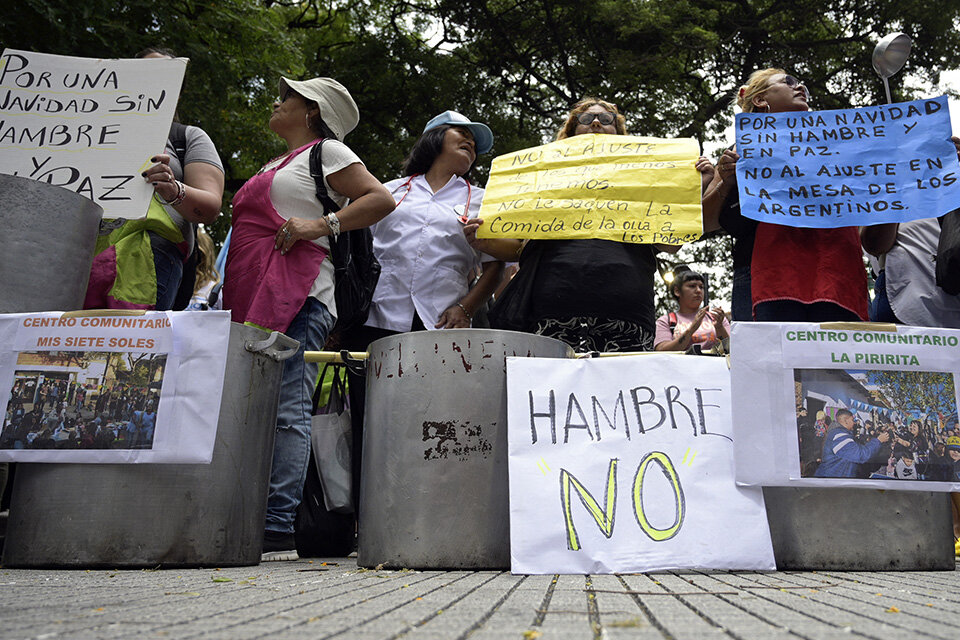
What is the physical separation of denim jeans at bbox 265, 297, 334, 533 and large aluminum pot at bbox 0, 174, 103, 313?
0.77 meters

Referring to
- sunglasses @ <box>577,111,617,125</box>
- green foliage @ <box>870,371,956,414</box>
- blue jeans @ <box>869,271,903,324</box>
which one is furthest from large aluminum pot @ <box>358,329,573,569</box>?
blue jeans @ <box>869,271,903,324</box>

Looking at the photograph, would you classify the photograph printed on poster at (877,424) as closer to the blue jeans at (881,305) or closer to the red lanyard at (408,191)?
the blue jeans at (881,305)

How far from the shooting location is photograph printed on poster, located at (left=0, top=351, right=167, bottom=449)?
249 centimetres

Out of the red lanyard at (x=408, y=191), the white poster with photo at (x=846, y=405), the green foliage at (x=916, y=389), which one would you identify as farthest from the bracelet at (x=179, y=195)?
the green foliage at (x=916, y=389)

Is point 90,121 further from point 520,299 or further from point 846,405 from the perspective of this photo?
point 846,405

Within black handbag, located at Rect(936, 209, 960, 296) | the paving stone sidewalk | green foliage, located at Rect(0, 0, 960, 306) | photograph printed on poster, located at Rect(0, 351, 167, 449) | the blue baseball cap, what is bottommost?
the paving stone sidewalk

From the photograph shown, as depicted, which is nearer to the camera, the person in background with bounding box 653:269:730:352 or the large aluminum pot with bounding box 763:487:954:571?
the large aluminum pot with bounding box 763:487:954:571

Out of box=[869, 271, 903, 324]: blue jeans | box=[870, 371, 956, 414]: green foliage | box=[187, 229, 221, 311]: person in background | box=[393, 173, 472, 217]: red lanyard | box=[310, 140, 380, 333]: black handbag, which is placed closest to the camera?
box=[870, 371, 956, 414]: green foliage

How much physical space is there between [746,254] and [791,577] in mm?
1627

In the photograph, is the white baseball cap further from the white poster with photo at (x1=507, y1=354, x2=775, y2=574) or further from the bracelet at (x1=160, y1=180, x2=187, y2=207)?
the white poster with photo at (x1=507, y1=354, x2=775, y2=574)

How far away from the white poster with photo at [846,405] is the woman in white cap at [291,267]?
Answer: 153 cm

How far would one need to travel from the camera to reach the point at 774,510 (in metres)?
2.49

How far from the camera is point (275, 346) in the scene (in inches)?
110

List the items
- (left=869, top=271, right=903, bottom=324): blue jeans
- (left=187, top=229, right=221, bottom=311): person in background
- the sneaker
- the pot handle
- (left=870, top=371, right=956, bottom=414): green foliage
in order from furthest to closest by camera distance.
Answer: (left=187, top=229, right=221, bottom=311): person in background
(left=869, top=271, right=903, bottom=324): blue jeans
the sneaker
the pot handle
(left=870, top=371, right=956, bottom=414): green foliage
